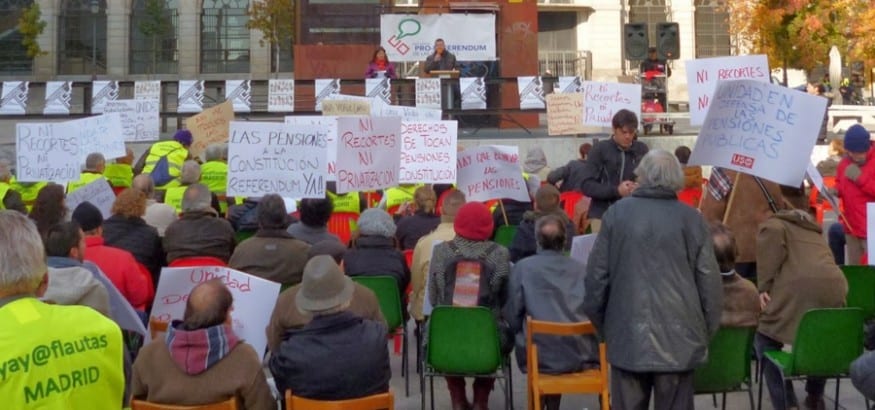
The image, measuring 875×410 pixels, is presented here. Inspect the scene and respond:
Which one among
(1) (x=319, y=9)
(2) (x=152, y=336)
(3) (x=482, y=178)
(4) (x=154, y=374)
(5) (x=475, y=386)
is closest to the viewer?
(4) (x=154, y=374)

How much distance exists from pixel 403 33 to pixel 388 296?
15.3 metres

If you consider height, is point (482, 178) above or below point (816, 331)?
above

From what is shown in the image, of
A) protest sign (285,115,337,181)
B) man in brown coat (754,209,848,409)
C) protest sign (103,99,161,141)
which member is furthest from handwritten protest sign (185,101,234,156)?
man in brown coat (754,209,848,409)

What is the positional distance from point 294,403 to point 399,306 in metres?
2.63

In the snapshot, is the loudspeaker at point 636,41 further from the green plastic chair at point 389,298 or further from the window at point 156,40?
the window at point 156,40

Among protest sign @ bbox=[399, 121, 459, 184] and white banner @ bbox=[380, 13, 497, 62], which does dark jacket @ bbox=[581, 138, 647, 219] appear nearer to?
protest sign @ bbox=[399, 121, 459, 184]

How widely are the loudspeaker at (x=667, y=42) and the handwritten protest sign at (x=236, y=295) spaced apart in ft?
66.6

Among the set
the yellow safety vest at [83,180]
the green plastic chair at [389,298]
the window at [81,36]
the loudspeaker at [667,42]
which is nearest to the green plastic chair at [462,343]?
the green plastic chair at [389,298]

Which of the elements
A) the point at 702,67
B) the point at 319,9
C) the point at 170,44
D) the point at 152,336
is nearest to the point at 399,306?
the point at 152,336

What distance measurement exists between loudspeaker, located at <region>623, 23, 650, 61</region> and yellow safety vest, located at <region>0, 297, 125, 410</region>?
22.8 meters

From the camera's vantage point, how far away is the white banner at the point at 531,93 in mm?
20125

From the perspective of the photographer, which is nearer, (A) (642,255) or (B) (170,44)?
(A) (642,255)

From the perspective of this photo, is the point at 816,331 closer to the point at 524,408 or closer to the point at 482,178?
the point at 524,408

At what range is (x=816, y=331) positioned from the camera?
6441mm
